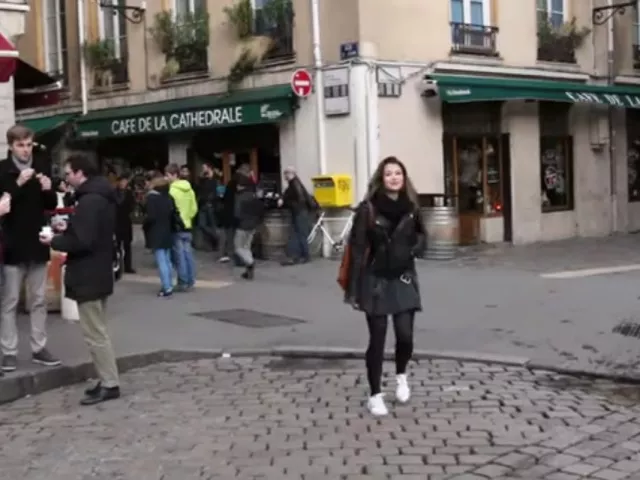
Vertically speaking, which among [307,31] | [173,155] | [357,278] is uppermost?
[307,31]

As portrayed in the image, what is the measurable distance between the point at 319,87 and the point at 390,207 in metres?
10.9

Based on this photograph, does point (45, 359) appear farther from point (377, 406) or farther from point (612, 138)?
point (612, 138)

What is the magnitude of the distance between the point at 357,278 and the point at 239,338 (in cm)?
347

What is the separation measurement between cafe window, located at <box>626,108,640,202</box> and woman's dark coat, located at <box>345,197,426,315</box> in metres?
17.2

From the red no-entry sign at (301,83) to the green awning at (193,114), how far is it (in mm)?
261

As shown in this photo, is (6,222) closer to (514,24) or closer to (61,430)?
(61,430)

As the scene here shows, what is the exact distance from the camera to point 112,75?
2181 cm

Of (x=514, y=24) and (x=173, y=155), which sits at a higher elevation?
(x=514, y=24)

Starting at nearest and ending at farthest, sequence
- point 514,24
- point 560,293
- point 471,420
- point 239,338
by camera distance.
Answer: point 471,420 → point 239,338 → point 560,293 → point 514,24

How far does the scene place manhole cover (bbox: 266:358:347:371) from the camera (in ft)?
28.2

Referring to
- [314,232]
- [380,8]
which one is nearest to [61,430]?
[314,232]

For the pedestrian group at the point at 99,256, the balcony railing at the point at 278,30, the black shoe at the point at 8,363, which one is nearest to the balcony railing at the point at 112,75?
the balcony railing at the point at 278,30

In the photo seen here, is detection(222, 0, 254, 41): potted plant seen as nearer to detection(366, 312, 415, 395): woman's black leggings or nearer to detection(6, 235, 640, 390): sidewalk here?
detection(6, 235, 640, 390): sidewalk

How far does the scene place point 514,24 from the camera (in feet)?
64.4
